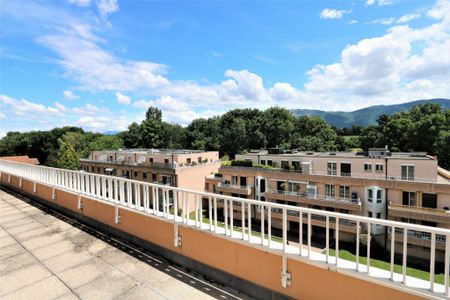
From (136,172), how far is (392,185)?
67.8 ft

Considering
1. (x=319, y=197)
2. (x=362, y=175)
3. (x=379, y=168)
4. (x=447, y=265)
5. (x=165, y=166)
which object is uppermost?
(x=447, y=265)

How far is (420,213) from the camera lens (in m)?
12.8

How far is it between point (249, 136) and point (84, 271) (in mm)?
36419

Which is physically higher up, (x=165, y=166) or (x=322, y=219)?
(x=165, y=166)

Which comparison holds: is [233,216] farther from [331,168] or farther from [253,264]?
[331,168]

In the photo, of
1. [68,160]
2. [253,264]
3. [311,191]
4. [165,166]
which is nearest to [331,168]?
[311,191]

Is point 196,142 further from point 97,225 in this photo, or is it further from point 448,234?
point 448,234

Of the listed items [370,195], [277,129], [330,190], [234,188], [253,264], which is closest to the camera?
[253,264]

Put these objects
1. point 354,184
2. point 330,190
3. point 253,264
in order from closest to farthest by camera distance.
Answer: point 253,264 < point 354,184 < point 330,190

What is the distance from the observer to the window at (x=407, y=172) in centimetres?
1373

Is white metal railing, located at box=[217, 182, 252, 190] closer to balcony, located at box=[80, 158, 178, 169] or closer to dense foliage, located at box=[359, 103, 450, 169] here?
balcony, located at box=[80, 158, 178, 169]

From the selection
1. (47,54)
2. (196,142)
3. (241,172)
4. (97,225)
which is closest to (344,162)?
(241,172)

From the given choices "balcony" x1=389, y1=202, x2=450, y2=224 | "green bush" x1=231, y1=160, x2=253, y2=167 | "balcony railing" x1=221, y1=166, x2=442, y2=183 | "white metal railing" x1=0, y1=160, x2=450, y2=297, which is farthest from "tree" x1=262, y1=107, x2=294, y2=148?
"white metal railing" x1=0, y1=160, x2=450, y2=297

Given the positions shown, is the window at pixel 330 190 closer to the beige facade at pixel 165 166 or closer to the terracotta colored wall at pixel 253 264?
the beige facade at pixel 165 166
